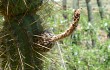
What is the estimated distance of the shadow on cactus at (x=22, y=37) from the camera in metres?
1.78

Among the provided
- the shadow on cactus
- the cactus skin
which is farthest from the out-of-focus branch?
the cactus skin

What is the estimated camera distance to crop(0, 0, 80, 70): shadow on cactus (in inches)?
70.2

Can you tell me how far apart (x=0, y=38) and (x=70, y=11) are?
4.48 metres

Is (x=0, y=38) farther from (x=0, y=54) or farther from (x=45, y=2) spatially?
(x=45, y=2)

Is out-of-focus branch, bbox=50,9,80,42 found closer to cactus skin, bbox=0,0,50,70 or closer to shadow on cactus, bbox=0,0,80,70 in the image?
shadow on cactus, bbox=0,0,80,70

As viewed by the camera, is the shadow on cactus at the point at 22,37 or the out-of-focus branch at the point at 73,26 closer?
the out-of-focus branch at the point at 73,26

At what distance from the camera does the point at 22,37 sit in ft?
5.89

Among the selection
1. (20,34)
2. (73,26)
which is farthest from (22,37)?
(73,26)

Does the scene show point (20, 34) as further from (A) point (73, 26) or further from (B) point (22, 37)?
(A) point (73, 26)

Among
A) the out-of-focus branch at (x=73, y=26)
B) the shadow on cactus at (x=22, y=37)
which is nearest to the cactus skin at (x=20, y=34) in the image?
the shadow on cactus at (x=22, y=37)

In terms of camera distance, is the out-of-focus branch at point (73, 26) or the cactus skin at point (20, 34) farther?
the cactus skin at point (20, 34)

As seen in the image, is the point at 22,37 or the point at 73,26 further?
the point at 22,37

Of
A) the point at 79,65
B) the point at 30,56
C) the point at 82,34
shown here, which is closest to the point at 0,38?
the point at 30,56

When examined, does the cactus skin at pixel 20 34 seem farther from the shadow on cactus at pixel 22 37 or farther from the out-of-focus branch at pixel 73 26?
the out-of-focus branch at pixel 73 26
